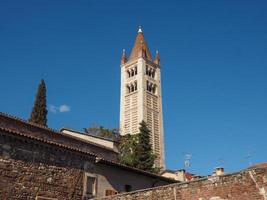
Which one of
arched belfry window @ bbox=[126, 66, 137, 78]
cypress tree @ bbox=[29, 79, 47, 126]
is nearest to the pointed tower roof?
arched belfry window @ bbox=[126, 66, 137, 78]

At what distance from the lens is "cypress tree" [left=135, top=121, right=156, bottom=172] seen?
34.9 meters

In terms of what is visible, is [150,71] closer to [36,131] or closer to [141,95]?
[141,95]

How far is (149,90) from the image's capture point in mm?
71312

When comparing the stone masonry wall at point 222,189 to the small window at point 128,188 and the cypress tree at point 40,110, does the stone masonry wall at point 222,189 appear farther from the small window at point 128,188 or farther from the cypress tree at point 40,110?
the cypress tree at point 40,110

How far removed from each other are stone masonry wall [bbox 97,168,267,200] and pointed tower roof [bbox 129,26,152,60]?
195 ft

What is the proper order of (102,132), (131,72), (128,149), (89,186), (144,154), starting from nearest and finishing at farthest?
(89,186), (144,154), (128,149), (102,132), (131,72)

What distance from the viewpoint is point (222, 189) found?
44.5 feet

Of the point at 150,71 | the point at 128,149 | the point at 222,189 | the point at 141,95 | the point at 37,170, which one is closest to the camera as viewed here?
the point at 222,189

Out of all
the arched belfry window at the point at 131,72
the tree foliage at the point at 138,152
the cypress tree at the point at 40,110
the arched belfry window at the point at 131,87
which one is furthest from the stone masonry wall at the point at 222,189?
the arched belfry window at the point at 131,72

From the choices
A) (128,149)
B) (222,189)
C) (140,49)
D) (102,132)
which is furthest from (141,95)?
(222,189)

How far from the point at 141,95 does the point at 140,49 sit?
37.8ft

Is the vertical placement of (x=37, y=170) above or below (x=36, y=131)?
below

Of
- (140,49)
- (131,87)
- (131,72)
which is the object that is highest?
(140,49)

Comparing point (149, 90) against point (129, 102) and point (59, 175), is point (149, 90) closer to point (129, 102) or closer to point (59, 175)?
point (129, 102)
